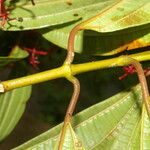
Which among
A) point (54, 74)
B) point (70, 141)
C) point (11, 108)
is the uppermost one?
point (54, 74)

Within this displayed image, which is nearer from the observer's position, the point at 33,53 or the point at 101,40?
the point at 101,40

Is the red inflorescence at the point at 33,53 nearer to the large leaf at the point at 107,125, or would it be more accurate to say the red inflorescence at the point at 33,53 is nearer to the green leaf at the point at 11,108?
the green leaf at the point at 11,108

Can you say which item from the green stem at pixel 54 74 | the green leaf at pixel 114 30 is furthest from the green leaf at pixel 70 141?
the green leaf at pixel 114 30

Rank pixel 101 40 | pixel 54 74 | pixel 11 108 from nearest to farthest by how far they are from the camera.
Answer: pixel 54 74
pixel 101 40
pixel 11 108

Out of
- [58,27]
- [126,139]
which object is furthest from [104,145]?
[58,27]

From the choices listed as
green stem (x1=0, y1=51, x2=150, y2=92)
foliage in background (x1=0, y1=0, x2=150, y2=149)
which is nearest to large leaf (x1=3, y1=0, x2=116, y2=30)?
foliage in background (x1=0, y1=0, x2=150, y2=149)

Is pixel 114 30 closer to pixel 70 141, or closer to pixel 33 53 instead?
pixel 70 141

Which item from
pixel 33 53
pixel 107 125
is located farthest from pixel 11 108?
pixel 107 125
